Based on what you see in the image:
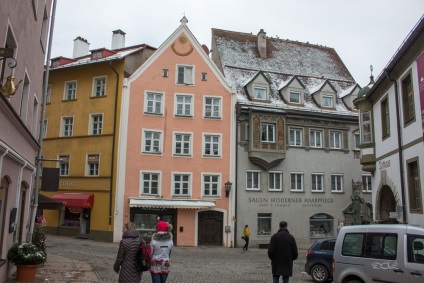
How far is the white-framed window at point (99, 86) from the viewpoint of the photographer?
31.3 metres

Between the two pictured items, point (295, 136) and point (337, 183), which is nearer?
point (295, 136)

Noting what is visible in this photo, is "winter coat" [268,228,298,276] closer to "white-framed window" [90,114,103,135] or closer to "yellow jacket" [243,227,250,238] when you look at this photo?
"yellow jacket" [243,227,250,238]

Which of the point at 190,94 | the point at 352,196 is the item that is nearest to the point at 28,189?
the point at 190,94

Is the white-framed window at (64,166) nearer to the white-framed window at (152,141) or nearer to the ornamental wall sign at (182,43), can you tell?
the white-framed window at (152,141)

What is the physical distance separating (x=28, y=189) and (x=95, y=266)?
420cm

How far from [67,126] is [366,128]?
2202 cm

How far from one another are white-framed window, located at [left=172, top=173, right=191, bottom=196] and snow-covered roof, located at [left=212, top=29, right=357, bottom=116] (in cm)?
744

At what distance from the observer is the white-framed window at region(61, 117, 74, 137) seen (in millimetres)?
32312

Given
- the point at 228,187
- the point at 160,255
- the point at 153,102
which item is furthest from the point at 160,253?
the point at 153,102

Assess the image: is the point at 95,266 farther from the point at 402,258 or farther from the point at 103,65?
the point at 103,65

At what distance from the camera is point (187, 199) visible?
29.7m

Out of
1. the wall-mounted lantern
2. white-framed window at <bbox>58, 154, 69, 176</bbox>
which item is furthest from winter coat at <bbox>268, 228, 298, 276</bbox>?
white-framed window at <bbox>58, 154, 69, 176</bbox>

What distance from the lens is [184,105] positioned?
102 feet

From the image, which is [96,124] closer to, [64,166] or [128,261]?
[64,166]
